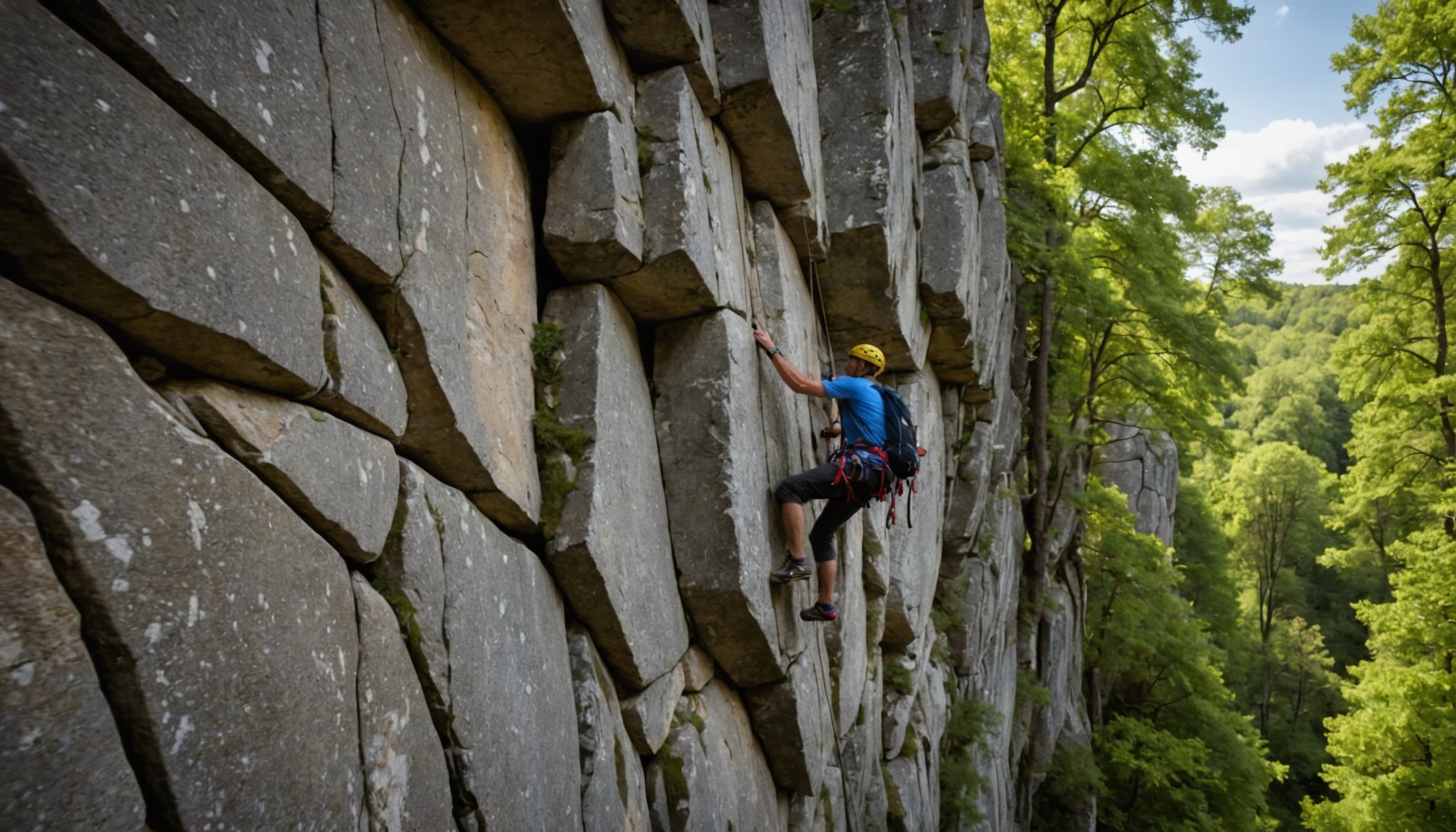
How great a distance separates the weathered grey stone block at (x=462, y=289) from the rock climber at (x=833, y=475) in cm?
249

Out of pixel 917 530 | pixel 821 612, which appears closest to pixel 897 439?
pixel 821 612

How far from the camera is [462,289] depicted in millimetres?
4531

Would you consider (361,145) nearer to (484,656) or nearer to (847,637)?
(484,656)

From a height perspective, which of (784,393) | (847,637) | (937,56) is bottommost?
(847,637)

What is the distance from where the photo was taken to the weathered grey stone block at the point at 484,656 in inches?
151

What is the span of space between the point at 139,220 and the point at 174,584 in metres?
1.24

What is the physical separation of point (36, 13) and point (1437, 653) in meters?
21.6

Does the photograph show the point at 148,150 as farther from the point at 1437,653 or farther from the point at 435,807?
the point at 1437,653

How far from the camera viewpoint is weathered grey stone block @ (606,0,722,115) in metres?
5.75

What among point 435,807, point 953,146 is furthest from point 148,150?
point 953,146

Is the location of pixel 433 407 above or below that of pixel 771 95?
below

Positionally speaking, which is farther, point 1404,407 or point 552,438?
point 1404,407

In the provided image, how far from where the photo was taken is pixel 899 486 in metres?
7.59

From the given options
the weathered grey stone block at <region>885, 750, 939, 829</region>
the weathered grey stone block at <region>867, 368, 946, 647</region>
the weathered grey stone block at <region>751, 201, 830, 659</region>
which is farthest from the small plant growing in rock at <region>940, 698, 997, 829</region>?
the weathered grey stone block at <region>751, 201, 830, 659</region>
